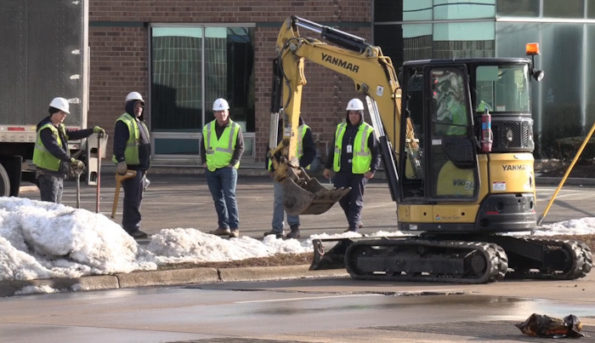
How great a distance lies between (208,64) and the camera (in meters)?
36.3

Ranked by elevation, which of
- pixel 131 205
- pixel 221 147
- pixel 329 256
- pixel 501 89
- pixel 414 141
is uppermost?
pixel 501 89

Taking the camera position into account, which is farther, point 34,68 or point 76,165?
point 34,68

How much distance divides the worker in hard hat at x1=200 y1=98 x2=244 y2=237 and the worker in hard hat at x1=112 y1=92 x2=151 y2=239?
0.91 metres

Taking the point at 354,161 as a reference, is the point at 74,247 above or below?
below

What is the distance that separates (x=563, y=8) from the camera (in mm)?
35625

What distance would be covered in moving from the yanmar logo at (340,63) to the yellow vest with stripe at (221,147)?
2.63m

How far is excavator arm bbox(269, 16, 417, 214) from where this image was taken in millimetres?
17047

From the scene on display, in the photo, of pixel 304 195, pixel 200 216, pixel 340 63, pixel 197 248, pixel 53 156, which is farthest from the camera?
pixel 200 216

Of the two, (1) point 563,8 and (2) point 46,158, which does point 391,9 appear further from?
(2) point 46,158

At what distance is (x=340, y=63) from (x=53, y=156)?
390 cm

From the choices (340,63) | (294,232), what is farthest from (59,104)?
(340,63)

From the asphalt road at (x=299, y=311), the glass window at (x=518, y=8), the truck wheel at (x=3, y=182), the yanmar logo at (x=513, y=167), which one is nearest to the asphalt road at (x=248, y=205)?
the truck wheel at (x=3, y=182)

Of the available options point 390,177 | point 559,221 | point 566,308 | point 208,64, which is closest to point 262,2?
point 208,64

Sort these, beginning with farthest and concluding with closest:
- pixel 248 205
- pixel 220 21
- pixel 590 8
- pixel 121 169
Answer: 1. pixel 220 21
2. pixel 590 8
3. pixel 248 205
4. pixel 121 169
